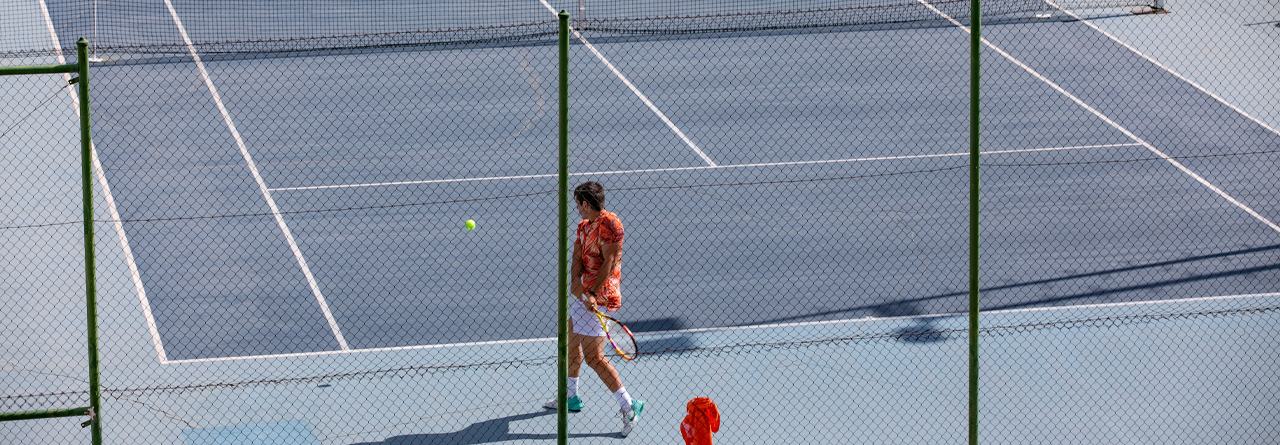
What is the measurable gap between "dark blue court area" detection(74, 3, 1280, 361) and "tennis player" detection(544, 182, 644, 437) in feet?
7.16

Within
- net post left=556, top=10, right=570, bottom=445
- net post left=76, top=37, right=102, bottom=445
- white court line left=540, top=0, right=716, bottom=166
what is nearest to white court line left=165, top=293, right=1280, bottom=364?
net post left=76, top=37, right=102, bottom=445

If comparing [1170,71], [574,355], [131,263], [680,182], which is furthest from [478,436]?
[1170,71]

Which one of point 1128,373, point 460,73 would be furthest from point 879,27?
point 1128,373

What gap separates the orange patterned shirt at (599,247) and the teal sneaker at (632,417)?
726 millimetres

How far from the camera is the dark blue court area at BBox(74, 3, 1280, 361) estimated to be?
1155 cm

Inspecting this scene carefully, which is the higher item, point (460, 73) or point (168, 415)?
point (460, 73)

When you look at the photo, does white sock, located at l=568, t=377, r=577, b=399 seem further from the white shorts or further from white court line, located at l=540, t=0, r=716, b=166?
white court line, located at l=540, t=0, r=716, b=166

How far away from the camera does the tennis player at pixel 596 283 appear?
8.26 m

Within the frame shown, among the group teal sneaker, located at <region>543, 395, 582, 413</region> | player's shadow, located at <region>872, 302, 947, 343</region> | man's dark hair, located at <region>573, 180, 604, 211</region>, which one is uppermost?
player's shadow, located at <region>872, 302, 947, 343</region>

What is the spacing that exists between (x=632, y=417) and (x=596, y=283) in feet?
3.20

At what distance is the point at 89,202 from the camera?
6414 mm

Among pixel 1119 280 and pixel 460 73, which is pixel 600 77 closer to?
pixel 460 73

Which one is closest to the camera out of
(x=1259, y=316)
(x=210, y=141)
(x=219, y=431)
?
(x=219, y=431)

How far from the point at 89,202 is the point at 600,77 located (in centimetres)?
1271
